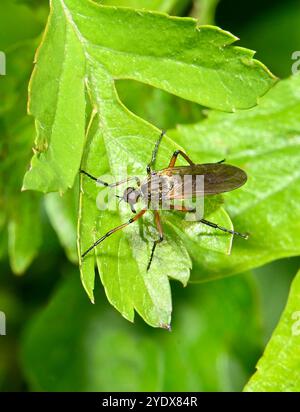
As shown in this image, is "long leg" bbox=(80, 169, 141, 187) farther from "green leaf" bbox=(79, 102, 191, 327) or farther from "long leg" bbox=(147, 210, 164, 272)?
"long leg" bbox=(147, 210, 164, 272)

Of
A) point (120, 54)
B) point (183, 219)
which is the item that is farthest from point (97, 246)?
point (120, 54)

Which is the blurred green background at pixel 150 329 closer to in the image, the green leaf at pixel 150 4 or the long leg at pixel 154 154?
the green leaf at pixel 150 4

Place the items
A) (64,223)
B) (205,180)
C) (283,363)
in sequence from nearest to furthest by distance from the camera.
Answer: (283,363) < (205,180) < (64,223)

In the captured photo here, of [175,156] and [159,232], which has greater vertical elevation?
[175,156]

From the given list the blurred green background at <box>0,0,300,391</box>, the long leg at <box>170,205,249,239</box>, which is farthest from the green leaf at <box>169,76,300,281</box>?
the blurred green background at <box>0,0,300,391</box>

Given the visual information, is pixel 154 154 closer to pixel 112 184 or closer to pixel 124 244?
pixel 112 184

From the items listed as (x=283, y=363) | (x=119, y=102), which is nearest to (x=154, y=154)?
(x=119, y=102)
